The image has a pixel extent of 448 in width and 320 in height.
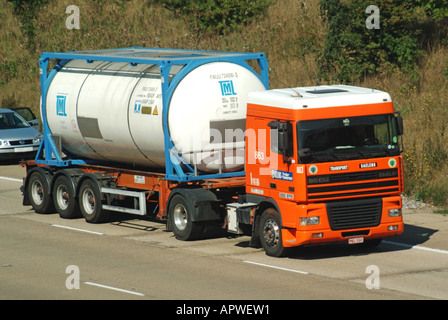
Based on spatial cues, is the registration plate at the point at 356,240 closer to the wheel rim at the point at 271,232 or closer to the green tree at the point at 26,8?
the wheel rim at the point at 271,232

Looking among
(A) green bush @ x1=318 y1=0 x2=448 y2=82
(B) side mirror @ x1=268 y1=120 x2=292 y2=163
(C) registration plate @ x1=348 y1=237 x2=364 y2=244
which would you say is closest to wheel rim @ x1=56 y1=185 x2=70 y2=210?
(B) side mirror @ x1=268 y1=120 x2=292 y2=163

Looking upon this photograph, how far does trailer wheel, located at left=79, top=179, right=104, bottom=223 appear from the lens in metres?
19.5

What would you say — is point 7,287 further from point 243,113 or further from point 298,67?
point 298,67

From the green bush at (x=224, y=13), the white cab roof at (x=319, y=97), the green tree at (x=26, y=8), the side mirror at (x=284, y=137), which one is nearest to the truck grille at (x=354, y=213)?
the side mirror at (x=284, y=137)

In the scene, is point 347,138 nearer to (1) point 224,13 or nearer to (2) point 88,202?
(2) point 88,202

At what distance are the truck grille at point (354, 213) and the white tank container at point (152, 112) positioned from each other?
3196 mm

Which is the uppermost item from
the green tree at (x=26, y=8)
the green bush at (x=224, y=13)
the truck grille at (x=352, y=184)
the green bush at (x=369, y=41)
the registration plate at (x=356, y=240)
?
the green tree at (x=26, y=8)

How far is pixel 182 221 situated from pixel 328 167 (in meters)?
3.87

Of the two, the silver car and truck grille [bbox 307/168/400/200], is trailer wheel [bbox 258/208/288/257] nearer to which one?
truck grille [bbox 307/168/400/200]

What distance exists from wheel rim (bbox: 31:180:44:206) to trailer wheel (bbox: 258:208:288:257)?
7399mm

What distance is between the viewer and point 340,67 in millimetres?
29719

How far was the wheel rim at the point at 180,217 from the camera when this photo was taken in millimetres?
Result: 17422

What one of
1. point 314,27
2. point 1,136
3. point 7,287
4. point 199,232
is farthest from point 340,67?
point 7,287
